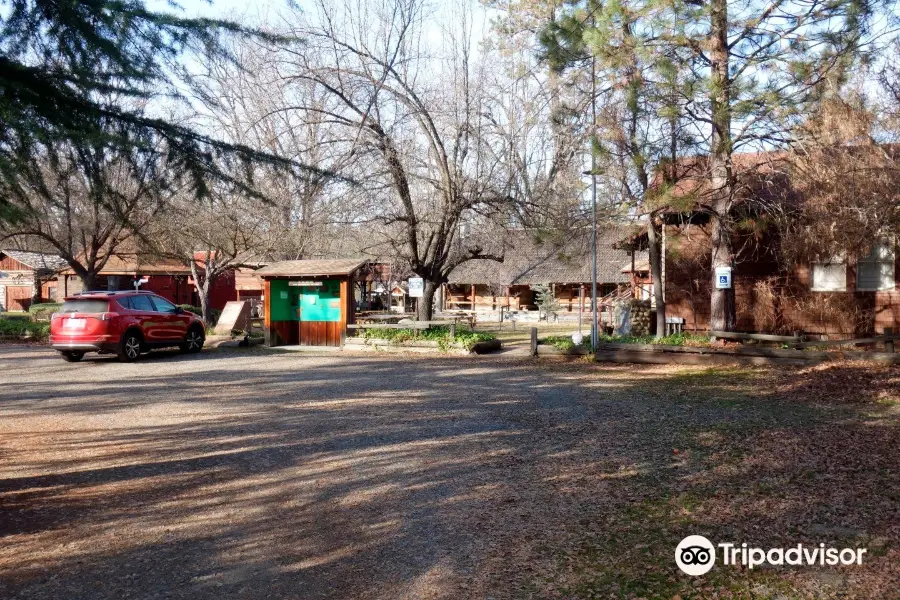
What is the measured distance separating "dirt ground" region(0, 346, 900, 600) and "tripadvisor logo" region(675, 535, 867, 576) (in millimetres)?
85

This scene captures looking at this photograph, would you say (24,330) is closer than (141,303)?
No

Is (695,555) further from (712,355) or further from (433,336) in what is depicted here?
(433,336)

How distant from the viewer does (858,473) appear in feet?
21.4

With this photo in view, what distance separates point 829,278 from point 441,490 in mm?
15750

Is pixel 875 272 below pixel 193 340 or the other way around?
the other way around

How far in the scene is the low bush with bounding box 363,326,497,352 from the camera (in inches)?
741

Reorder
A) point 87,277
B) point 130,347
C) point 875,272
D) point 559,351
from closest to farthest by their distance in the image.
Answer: point 130,347 < point 559,351 < point 875,272 < point 87,277

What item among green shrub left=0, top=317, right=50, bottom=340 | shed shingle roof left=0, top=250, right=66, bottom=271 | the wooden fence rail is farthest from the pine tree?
shed shingle roof left=0, top=250, right=66, bottom=271

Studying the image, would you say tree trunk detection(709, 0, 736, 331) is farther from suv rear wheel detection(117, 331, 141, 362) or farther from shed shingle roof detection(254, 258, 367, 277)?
suv rear wheel detection(117, 331, 141, 362)

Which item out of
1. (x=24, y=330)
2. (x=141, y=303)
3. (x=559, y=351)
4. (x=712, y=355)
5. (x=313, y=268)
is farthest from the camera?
(x=24, y=330)

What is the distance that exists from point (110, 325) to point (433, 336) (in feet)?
26.0

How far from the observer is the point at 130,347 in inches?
671

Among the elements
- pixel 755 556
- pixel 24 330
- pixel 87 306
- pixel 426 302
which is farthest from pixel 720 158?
pixel 24 330

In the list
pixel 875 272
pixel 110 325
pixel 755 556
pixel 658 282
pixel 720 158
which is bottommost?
pixel 755 556
